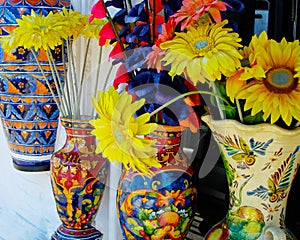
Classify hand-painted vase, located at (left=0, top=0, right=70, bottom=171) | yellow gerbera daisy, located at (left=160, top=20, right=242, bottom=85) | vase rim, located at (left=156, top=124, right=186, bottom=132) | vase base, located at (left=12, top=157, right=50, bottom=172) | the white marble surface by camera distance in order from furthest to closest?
the white marble surface → vase base, located at (left=12, top=157, right=50, bottom=172) → hand-painted vase, located at (left=0, top=0, right=70, bottom=171) → vase rim, located at (left=156, top=124, right=186, bottom=132) → yellow gerbera daisy, located at (left=160, top=20, right=242, bottom=85)

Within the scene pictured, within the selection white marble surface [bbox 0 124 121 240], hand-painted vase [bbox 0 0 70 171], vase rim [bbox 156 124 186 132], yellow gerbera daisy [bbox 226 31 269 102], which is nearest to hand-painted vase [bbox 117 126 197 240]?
vase rim [bbox 156 124 186 132]

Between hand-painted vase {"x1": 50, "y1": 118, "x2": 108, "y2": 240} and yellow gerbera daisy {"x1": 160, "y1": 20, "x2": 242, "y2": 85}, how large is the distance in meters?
0.29

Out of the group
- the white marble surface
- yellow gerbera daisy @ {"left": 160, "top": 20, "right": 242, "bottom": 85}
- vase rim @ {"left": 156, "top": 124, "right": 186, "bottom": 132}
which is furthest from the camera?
the white marble surface

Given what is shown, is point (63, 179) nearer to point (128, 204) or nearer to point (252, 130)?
point (128, 204)

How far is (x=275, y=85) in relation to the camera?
0.48m

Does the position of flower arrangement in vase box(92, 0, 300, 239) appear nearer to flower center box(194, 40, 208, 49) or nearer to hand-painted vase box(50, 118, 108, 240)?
flower center box(194, 40, 208, 49)

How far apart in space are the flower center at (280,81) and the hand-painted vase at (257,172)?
0.04 m

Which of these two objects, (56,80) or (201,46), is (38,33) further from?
(201,46)

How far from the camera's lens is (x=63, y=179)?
0.72m

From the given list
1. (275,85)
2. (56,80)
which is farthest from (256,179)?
(56,80)

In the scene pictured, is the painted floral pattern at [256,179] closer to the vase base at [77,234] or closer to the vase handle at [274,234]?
the vase handle at [274,234]

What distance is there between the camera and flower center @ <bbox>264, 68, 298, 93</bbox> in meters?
0.48

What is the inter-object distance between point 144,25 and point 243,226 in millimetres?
264

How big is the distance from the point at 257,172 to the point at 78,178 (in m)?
0.30
